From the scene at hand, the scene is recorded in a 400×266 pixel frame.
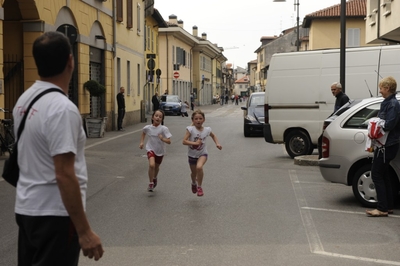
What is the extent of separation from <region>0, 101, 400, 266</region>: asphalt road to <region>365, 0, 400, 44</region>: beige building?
13043 millimetres

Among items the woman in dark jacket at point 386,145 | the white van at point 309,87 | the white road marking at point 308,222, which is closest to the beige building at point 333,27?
the white van at point 309,87

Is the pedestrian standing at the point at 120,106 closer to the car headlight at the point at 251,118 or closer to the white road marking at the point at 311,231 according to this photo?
the car headlight at the point at 251,118

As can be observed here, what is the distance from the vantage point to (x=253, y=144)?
2100 centimetres

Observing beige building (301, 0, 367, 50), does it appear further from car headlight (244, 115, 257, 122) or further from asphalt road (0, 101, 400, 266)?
asphalt road (0, 101, 400, 266)

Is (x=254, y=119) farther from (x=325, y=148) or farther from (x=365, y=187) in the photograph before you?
(x=365, y=187)

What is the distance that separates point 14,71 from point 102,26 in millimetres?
7301

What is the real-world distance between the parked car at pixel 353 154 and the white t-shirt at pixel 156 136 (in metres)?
2.57

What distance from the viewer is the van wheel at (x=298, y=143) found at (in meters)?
16.2

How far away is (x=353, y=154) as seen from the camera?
31.0 feet

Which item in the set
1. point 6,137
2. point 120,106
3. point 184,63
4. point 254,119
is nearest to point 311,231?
point 6,137

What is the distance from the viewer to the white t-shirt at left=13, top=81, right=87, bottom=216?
3211 mm

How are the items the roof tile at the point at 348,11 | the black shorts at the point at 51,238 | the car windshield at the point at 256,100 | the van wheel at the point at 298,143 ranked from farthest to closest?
the roof tile at the point at 348,11 < the car windshield at the point at 256,100 < the van wheel at the point at 298,143 < the black shorts at the point at 51,238

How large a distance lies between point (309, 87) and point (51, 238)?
13216 millimetres

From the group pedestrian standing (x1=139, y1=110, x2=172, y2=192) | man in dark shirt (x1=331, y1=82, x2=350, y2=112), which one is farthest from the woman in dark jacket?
man in dark shirt (x1=331, y1=82, x2=350, y2=112)
